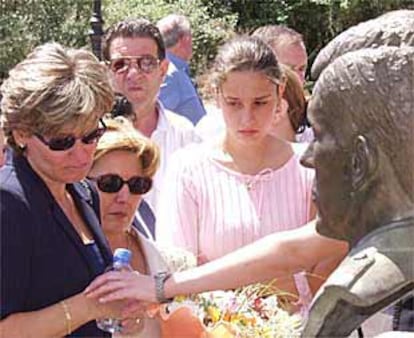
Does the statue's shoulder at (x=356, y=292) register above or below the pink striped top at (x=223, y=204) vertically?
above

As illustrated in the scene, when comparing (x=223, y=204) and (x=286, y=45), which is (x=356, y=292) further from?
(x=286, y=45)

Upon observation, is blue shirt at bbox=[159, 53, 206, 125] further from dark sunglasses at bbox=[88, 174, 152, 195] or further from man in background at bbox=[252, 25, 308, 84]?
dark sunglasses at bbox=[88, 174, 152, 195]

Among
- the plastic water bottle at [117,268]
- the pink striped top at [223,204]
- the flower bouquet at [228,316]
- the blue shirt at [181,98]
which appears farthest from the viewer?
the blue shirt at [181,98]

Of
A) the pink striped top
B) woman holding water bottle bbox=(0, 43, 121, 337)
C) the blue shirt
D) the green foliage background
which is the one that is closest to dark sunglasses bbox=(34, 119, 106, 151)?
woman holding water bottle bbox=(0, 43, 121, 337)

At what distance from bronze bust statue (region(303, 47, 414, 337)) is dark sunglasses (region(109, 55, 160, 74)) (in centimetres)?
312

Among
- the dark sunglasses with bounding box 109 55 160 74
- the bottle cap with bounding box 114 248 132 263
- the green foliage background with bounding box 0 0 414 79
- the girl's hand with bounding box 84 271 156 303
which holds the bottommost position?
the green foliage background with bounding box 0 0 414 79

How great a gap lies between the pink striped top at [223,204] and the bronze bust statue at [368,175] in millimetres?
1862

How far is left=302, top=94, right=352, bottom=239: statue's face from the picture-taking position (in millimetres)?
1748

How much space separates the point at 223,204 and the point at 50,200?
97cm

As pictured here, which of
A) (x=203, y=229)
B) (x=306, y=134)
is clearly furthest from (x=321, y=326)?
(x=306, y=134)

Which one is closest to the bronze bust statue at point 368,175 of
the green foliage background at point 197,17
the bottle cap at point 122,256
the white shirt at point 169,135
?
the bottle cap at point 122,256

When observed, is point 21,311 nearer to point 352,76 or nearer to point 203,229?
point 203,229

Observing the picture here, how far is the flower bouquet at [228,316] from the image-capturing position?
293 centimetres

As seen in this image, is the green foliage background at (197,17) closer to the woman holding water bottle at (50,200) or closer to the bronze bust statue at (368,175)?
the woman holding water bottle at (50,200)
